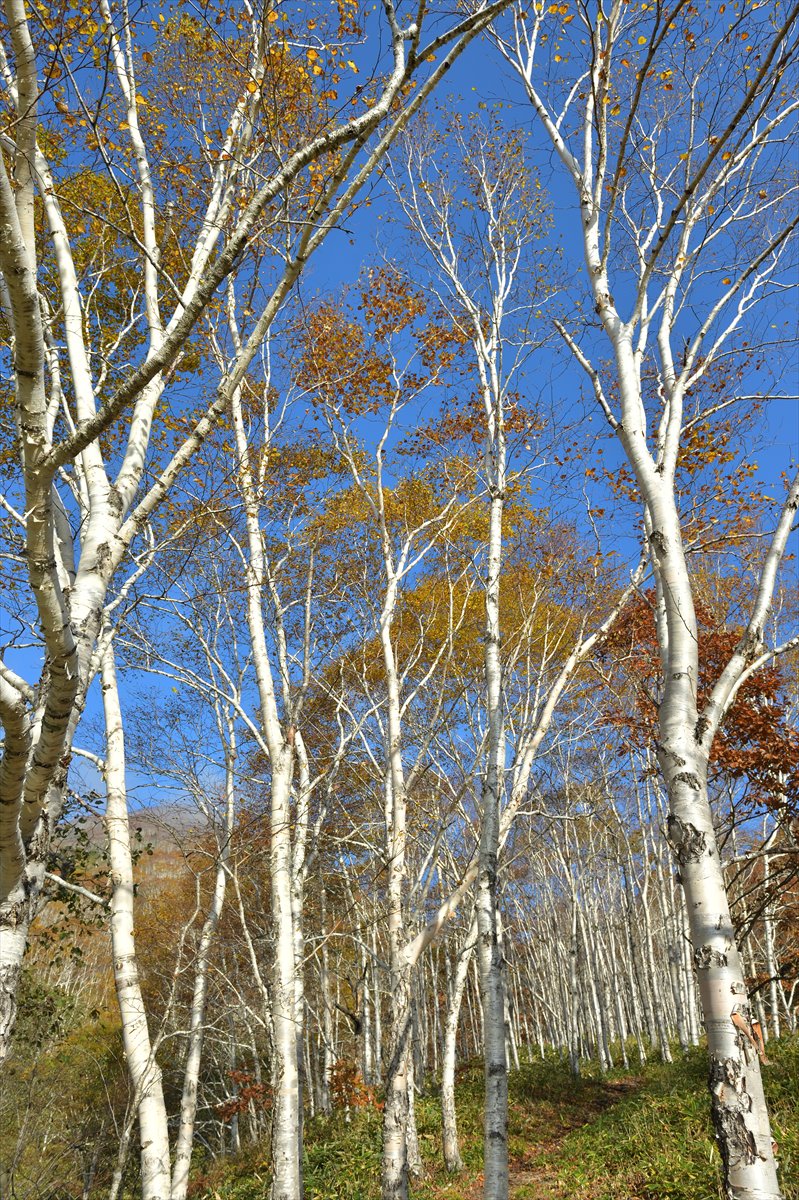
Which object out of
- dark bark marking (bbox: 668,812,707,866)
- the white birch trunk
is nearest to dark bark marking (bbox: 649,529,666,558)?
dark bark marking (bbox: 668,812,707,866)

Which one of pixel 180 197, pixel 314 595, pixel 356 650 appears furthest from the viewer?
pixel 356 650

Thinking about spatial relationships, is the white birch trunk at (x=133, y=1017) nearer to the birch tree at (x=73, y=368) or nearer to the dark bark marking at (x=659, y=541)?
the birch tree at (x=73, y=368)

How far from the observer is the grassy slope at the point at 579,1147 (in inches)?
286

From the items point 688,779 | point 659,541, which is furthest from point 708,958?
point 659,541

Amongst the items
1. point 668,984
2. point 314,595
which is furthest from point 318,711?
point 668,984

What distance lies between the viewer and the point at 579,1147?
958 cm

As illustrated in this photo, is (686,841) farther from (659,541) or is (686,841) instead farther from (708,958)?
(659,541)

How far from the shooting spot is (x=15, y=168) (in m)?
2.47

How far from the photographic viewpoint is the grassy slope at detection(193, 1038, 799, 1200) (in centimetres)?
726

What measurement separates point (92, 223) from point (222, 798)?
8165 mm

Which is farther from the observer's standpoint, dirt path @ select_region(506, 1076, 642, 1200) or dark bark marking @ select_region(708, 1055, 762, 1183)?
dirt path @ select_region(506, 1076, 642, 1200)

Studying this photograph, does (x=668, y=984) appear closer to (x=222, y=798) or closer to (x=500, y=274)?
(x=222, y=798)

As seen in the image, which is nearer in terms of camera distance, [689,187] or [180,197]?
[689,187]

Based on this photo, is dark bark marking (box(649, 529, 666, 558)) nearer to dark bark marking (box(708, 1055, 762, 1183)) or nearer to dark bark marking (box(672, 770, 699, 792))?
dark bark marking (box(672, 770, 699, 792))
